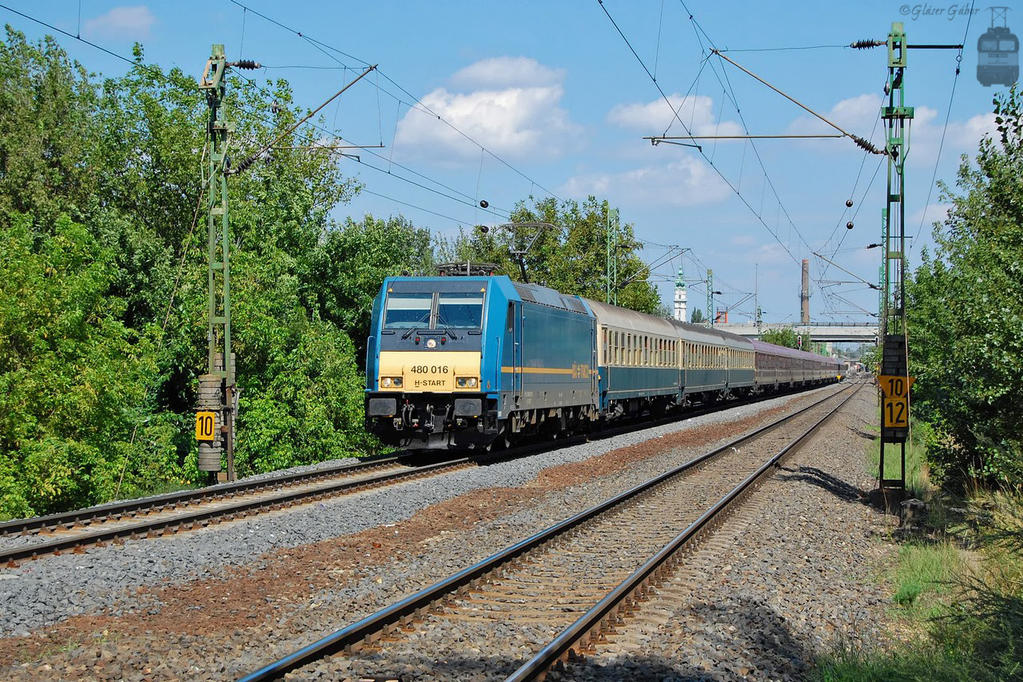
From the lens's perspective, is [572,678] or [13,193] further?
[13,193]

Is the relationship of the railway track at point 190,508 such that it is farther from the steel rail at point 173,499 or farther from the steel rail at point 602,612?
the steel rail at point 602,612

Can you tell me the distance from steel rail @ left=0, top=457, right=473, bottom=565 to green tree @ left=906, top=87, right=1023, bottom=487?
8.94 meters

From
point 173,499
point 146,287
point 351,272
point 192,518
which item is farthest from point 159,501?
point 351,272

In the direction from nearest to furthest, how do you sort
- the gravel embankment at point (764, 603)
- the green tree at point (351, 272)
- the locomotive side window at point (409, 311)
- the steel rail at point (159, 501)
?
the gravel embankment at point (764, 603), the steel rail at point (159, 501), the locomotive side window at point (409, 311), the green tree at point (351, 272)

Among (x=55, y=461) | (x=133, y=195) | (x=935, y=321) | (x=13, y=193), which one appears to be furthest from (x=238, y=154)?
(x=935, y=321)

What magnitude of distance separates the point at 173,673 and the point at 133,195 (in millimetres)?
39050

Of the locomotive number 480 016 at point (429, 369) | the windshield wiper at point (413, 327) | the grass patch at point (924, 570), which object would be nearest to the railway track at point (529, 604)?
the grass patch at point (924, 570)

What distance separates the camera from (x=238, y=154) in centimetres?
4369

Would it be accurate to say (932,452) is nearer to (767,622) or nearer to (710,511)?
(710,511)

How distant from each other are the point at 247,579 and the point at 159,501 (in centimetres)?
530

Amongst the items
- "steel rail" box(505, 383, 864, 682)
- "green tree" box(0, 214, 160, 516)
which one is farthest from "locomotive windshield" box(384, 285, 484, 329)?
"steel rail" box(505, 383, 864, 682)

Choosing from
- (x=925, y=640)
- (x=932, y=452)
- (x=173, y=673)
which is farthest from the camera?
(x=932, y=452)

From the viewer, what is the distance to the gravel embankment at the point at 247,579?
677 cm

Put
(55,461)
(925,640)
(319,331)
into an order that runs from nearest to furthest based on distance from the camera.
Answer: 1. (925,640)
2. (55,461)
3. (319,331)
